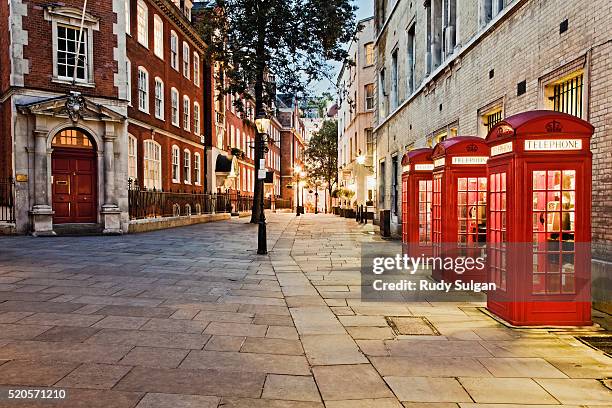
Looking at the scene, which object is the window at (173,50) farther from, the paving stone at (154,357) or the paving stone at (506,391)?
the paving stone at (506,391)

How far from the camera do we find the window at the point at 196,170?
104 feet

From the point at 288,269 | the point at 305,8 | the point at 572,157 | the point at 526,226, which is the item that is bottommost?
the point at 288,269

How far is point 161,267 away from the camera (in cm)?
1029

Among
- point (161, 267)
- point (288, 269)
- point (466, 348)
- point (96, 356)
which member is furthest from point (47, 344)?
point (288, 269)

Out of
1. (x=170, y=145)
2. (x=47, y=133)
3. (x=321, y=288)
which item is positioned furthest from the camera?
(x=170, y=145)

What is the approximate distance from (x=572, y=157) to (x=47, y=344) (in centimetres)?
639

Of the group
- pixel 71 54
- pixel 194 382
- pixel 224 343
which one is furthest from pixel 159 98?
pixel 194 382

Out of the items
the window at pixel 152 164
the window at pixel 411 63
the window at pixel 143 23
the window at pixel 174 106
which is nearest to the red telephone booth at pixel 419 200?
the window at pixel 411 63

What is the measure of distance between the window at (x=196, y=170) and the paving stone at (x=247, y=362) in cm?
2810

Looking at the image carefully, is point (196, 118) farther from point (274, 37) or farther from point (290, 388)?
point (290, 388)

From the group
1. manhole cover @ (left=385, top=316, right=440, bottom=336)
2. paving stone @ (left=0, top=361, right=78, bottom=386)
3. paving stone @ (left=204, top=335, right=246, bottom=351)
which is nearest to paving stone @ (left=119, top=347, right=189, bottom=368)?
paving stone @ (left=204, top=335, right=246, bottom=351)

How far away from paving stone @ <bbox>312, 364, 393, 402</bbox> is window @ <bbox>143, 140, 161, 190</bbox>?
2179 cm

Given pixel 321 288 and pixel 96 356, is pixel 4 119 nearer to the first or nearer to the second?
pixel 321 288

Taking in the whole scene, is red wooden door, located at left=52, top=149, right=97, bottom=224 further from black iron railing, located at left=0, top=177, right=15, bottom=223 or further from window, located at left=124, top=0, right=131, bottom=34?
window, located at left=124, top=0, right=131, bottom=34
